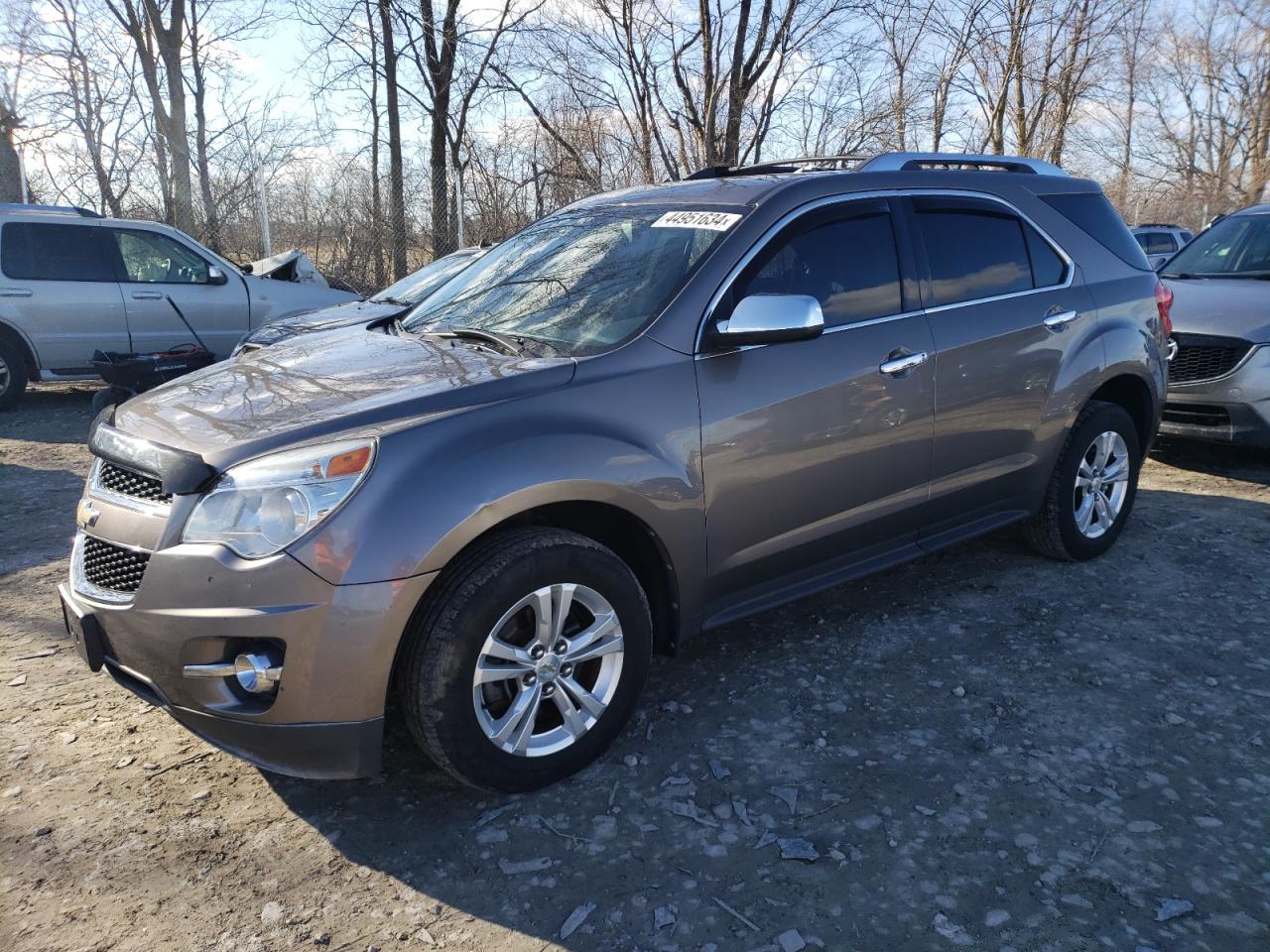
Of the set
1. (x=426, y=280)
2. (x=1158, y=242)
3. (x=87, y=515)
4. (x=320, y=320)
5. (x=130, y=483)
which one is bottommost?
(x=87, y=515)

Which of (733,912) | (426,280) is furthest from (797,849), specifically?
(426,280)

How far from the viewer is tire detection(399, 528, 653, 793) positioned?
102 inches

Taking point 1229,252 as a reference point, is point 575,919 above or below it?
below

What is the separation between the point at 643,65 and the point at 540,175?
2.49 m

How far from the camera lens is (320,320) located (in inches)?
299

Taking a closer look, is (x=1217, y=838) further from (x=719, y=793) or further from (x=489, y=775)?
(x=489, y=775)

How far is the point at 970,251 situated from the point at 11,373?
345 inches

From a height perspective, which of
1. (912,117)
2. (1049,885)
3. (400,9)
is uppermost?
(400,9)

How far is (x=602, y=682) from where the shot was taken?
9.73ft

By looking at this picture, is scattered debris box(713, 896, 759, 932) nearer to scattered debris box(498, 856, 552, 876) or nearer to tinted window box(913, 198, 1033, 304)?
scattered debris box(498, 856, 552, 876)

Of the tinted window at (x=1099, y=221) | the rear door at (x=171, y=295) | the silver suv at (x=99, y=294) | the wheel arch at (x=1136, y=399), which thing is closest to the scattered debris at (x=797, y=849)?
the wheel arch at (x=1136, y=399)

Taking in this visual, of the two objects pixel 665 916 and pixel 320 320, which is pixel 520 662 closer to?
pixel 665 916

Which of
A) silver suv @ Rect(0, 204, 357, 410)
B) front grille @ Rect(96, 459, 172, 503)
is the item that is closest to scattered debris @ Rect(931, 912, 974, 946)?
front grille @ Rect(96, 459, 172, 503)

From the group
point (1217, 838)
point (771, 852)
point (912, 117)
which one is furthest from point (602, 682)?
point (912, 117)
